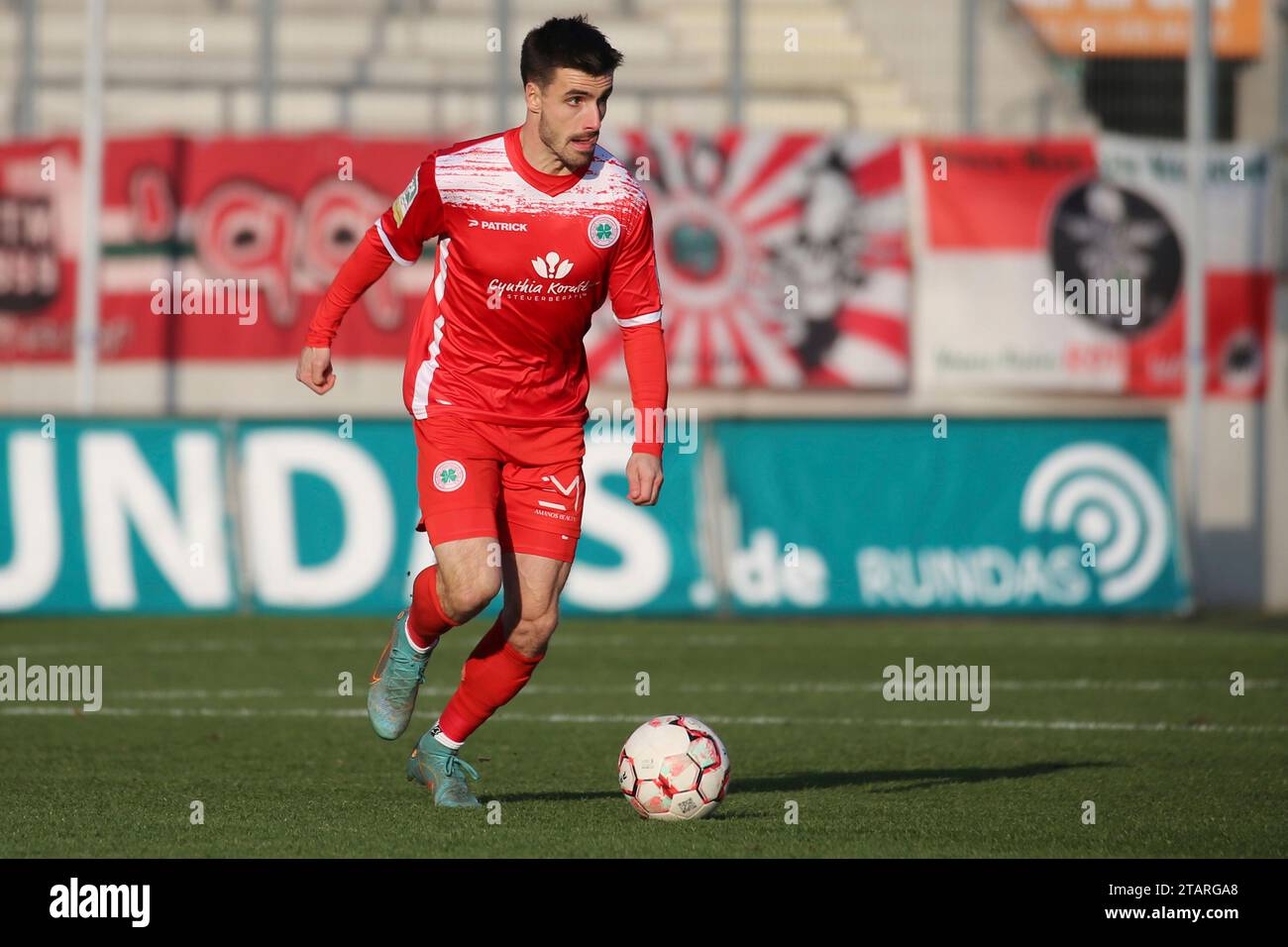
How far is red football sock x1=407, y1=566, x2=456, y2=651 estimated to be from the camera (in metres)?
6.80

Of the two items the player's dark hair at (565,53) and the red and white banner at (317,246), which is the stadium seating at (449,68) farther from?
the player's dark hair at (565,53)

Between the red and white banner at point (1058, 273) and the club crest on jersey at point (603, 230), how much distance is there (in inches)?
500

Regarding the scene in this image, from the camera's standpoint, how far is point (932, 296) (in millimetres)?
19203

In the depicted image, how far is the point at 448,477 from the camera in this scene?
6.73 metres

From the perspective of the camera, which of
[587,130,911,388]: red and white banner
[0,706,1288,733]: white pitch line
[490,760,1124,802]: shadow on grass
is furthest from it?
[587,130,911,388]: red and white banner

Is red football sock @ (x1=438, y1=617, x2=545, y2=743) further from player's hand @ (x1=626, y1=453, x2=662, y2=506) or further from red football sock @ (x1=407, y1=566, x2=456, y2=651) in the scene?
player's hand @ (x1=626, y1=453, x2=662, y2=506)

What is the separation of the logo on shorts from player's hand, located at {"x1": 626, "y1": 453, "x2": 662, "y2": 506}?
0.56 m

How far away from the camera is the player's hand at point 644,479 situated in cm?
654

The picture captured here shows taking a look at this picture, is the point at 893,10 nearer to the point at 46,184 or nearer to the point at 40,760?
the point at 46,184

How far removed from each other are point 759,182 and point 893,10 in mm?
2142

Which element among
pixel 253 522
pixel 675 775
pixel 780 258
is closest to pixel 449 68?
pixel 780 258

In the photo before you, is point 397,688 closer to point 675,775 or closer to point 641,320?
point 675,775

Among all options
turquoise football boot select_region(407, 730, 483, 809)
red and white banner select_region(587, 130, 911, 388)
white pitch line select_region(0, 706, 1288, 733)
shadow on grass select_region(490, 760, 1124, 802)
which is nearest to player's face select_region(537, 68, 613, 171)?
turquoise football boot select_region(407, 730, 483, 809)
